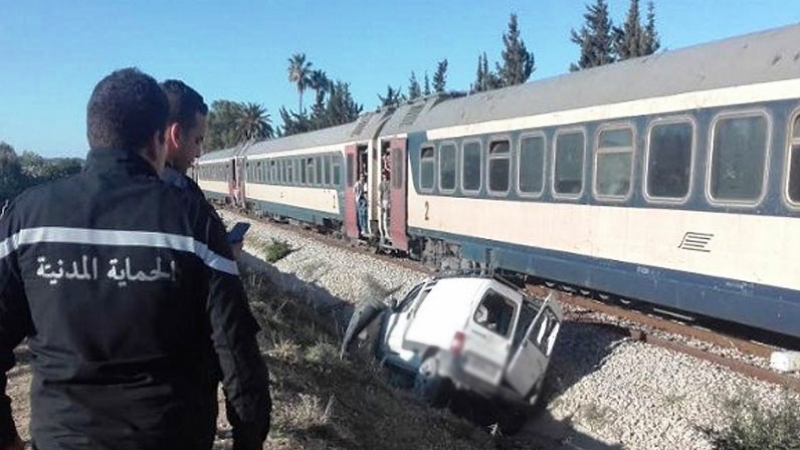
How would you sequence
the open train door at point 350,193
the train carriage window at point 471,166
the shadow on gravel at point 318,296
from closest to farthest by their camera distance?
the shadow on gravel at point 318,296 → the train carriage window at point 471,166 → the open train door at point 350,193

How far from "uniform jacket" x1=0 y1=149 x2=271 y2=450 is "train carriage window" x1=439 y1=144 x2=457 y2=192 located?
11470 mm

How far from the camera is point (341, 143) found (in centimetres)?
2112

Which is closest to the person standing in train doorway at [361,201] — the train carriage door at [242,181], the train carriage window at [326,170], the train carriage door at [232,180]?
the train carriage window at [326,170]

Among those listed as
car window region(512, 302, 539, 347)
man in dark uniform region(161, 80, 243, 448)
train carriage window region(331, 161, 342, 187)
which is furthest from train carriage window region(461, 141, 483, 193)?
man in dark uniform region(161, 80, 243, 448)

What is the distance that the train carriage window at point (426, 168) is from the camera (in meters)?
14.7

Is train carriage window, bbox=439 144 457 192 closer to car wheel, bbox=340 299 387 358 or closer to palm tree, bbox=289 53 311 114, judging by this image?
car wheel, bbox=340 299 387 358

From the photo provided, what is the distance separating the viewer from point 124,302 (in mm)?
2256

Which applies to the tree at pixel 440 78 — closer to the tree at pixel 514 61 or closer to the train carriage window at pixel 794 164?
the tree at pixel 514 61

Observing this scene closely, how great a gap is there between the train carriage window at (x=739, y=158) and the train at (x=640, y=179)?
1cm

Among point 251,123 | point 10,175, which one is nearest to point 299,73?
point 251,123

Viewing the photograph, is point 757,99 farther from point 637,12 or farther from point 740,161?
point 637,12

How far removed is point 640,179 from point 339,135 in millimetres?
13541

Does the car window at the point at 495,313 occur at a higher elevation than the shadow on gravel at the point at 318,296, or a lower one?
higher

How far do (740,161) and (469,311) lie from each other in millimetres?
4904
